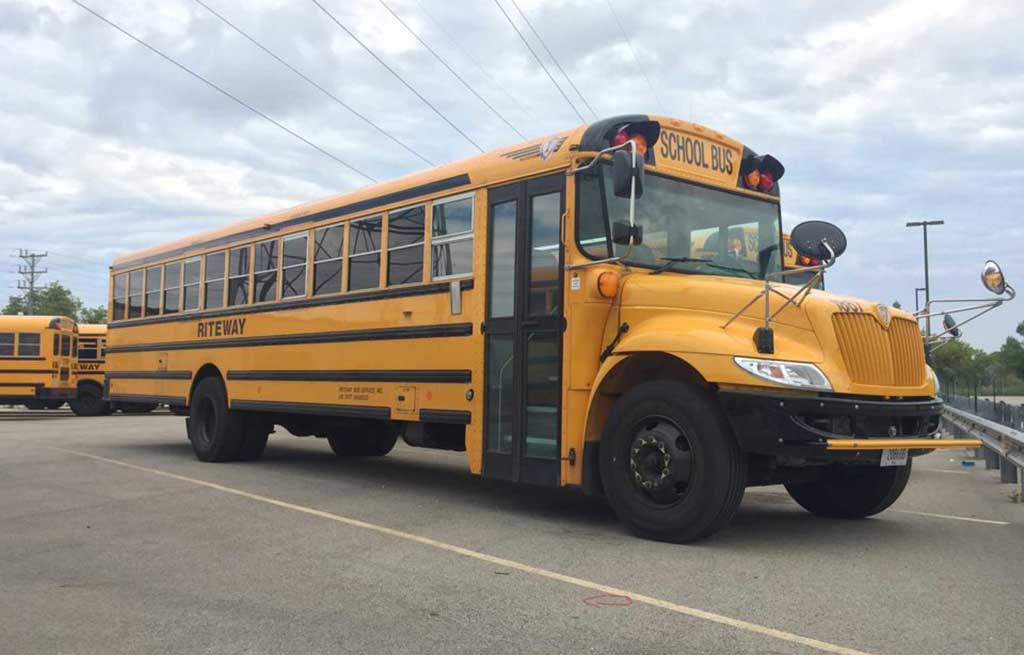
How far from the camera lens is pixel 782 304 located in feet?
17.8

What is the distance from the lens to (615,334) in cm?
605

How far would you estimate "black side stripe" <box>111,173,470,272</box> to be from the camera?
742cm

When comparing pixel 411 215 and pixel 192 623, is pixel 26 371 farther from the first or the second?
pixel 192 623

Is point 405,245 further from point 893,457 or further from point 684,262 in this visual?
point 893,457

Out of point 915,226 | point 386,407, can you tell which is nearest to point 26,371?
point 386,407

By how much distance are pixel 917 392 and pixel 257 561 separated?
161 inches

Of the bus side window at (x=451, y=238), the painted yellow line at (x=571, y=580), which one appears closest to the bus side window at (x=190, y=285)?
the painted yellow line at (x=571, y=580)

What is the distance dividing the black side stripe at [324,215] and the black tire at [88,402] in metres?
13.0

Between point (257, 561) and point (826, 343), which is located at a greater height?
point (826, 343)

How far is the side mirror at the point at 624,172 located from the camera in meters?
5.56

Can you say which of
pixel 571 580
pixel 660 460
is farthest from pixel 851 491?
pixel 571 580

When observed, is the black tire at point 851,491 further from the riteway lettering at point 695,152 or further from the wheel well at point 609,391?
the riteway lettering at point 695,152

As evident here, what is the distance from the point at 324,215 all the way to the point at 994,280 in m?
5.86

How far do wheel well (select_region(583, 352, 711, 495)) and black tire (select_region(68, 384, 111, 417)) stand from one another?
21.2 m
